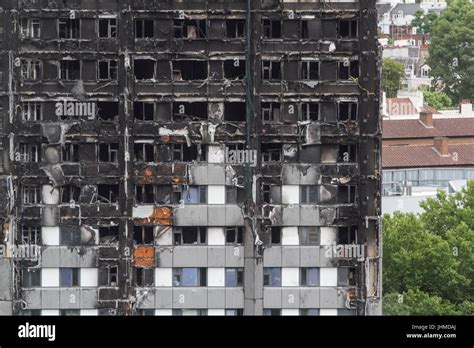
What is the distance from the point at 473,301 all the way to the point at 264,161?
37089 millimetres

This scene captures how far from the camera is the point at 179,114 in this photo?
305 ft

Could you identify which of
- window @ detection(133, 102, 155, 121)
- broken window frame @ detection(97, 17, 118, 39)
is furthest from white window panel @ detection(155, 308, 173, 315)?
broken window frame @ detection(97, 17, 118, 39)

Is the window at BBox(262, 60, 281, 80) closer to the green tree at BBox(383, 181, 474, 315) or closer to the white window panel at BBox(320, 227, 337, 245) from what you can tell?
the white window panel at BBox(320, 227, 337, 245)

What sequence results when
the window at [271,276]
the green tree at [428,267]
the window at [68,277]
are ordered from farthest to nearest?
the green tree at [428,267] < the window at [68,277] < the window at [271,276]

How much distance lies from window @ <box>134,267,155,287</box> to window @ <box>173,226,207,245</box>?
1.72 m

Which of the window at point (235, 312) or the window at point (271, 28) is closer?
the window at point (235, 312)

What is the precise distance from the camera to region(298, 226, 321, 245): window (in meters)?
92.8

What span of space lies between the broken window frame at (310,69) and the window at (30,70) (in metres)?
11.4

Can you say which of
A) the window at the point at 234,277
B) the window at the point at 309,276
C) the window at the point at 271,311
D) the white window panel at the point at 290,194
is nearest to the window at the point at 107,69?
the white window panel at the point at 290,194

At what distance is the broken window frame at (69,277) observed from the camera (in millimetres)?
92688

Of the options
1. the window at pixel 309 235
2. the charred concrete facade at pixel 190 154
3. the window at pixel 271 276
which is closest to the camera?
the charred concrete facade at pixel 190 154

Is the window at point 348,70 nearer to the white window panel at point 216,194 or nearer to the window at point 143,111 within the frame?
the white window panel at point 216,194
